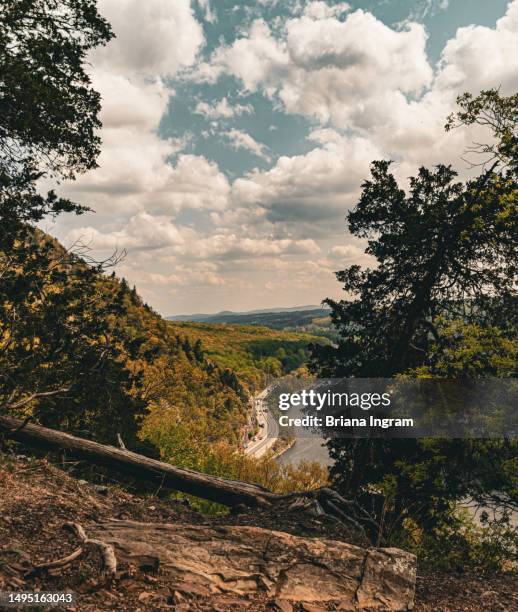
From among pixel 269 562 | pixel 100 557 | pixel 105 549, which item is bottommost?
pixel 269 562

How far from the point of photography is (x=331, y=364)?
15.5 metres

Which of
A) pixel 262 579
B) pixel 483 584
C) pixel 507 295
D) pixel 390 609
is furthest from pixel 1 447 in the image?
pixel 507 295

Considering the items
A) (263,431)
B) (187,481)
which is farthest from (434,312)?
(263,431)

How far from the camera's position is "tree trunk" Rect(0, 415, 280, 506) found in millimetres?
8086

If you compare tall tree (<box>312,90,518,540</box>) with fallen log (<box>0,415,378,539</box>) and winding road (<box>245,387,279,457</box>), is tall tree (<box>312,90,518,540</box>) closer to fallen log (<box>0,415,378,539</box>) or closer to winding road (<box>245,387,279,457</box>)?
fallen log (<box>0,415,378,539</box>)

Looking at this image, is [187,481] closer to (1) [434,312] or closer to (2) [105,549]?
(2) [105,549]

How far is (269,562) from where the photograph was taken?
4.98 m

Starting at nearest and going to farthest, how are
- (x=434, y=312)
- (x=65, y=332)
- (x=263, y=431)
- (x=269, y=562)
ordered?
(x=269, y=562) → (x=65, y=332) → (x=434, y=312) → (x=263, y=431)

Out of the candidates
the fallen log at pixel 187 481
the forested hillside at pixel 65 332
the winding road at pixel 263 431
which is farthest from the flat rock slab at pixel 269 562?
the winding road at pixel 263 431

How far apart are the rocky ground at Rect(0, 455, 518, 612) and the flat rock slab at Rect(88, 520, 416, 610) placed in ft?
0.39

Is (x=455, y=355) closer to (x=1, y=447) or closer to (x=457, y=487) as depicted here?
(x=457, y=487)

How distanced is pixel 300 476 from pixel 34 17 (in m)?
44.9

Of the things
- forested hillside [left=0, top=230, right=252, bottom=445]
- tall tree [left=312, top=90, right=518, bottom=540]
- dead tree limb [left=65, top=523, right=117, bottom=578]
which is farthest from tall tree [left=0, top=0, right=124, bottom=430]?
tall tree [left=312, top=90, right=518, bottom=540]

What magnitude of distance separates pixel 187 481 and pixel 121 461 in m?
1.42
